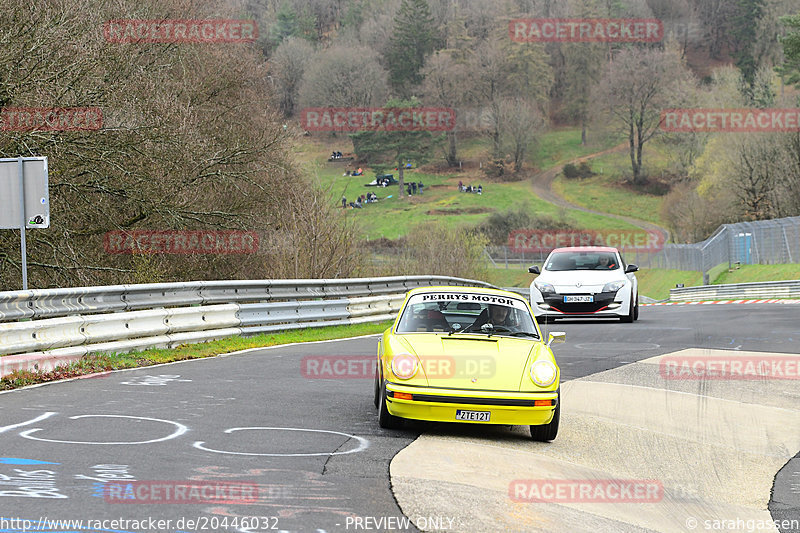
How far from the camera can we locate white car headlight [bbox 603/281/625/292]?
20703 millimetres

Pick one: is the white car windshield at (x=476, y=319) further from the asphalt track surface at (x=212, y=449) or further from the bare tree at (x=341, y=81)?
the bare tree at (x=341, y=81)

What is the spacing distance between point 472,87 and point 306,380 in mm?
128623

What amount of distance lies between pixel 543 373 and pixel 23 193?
7770 millimetres

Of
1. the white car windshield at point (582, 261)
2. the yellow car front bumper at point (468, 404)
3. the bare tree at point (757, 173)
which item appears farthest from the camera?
the bare tree at point (757, 173)

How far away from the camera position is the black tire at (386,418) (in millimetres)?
8516

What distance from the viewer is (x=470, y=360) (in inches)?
336

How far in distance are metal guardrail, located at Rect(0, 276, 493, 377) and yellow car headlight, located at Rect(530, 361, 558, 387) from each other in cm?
621

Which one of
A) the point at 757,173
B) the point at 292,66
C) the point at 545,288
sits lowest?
the point at 545,288

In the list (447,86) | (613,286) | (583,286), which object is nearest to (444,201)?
(447,86)

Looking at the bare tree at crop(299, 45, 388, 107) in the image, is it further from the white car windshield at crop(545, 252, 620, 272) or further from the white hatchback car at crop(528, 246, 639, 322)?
the white hatchback car at crop(528, 246, 639, 322)

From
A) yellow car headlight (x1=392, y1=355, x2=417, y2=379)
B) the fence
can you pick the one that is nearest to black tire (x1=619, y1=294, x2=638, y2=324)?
yellow car headlight (x1=392, y1=355, x2=417, y2=379)

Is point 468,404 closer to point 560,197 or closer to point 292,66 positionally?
point 560,197

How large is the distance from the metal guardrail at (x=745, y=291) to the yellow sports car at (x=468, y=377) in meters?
32.7

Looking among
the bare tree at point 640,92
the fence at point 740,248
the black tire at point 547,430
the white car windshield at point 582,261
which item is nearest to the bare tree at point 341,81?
the bare tree at point 640,92
